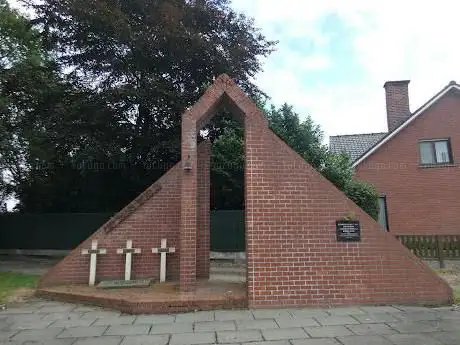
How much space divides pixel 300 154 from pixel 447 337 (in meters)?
10.6

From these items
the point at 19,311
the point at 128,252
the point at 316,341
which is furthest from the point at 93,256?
the point at 316,341

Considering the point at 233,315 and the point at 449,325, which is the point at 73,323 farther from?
the point at 449,325

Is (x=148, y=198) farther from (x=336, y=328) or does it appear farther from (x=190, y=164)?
(x=336, y=328)

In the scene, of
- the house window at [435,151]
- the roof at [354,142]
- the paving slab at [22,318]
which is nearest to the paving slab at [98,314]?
the paving slab at [22,318]

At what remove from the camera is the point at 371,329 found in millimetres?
6121

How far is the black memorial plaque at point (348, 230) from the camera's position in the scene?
799 cm

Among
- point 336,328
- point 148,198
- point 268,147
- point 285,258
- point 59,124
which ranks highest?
point 59,124

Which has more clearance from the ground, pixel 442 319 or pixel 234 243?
pixel 234 243

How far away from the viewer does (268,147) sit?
8352 mm

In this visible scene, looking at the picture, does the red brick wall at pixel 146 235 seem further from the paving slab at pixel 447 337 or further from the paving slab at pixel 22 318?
the paving slab at pixel 447 337

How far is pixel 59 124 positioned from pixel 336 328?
565 inches

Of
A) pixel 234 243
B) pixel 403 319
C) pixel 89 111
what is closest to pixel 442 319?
pixel 403 319

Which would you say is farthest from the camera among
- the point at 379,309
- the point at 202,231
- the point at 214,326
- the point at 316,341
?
the point at 202,231

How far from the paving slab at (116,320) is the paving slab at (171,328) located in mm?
609
